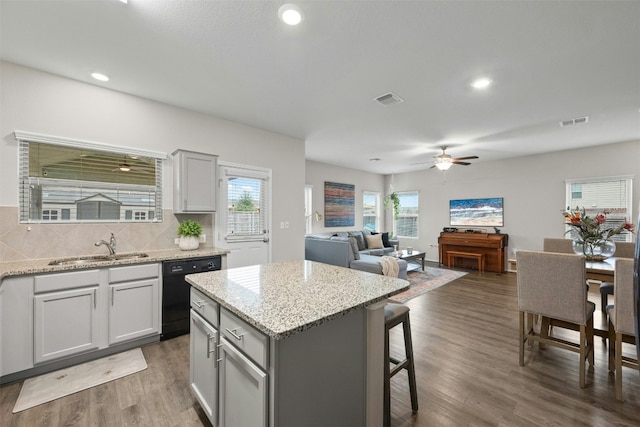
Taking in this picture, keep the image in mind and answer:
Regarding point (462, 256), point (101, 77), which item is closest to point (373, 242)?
point (462, 256)

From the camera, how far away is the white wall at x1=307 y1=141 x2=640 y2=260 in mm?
5000

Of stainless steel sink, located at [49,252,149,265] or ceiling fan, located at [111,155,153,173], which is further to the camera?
ceiling fan, located at [111,155,153,173]

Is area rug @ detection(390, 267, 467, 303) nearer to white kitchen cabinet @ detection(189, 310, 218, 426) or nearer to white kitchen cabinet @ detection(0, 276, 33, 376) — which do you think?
white kitchen cabinet @ detection(189, 310, 218, 426)

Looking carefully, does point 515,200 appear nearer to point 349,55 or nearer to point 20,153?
point 349,55

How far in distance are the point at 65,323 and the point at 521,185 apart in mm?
7929

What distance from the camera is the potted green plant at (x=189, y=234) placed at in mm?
3080

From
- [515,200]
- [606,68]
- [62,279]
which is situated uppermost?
[606,68]

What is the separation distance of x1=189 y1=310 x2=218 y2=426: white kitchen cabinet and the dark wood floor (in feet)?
0.83

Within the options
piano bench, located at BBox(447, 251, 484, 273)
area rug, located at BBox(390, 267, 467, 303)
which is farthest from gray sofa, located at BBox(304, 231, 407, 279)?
piano bench, located at BBox(447, 251, 484, 273)

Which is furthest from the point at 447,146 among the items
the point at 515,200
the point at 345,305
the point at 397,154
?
the point at 345,305

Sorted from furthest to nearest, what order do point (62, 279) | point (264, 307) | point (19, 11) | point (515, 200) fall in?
point (515, 200) → point (62, 279) → point (19, 11) → point (264, 307)

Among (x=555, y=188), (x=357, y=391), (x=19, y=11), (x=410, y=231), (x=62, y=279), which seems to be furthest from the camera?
(x=410, y=231)

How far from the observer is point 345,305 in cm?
123

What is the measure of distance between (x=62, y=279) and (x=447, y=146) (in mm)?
5778
